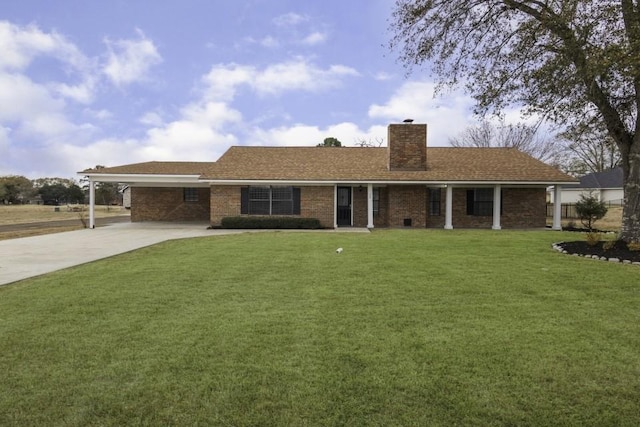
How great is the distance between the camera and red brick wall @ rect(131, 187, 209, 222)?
26344 mm

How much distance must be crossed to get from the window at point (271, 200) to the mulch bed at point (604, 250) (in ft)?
41.3

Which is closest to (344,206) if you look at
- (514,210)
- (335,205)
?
(335,205)

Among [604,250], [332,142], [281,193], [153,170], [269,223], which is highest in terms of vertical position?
[332,142]

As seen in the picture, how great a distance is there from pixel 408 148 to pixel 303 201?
6.02 m

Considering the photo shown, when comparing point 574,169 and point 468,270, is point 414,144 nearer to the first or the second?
point 468,270

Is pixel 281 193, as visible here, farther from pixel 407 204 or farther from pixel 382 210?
pixel 407 204

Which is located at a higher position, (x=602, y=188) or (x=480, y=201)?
(x=602, y=188)

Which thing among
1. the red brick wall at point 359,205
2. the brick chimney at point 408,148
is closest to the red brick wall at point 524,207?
the brick chimney at point 408,148

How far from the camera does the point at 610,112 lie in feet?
39.1

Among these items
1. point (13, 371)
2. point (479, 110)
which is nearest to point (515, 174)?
point (479, 110)

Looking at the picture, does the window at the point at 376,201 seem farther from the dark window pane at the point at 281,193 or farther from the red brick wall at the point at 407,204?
the dark window pane at the point at 281,193

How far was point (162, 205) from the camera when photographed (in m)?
26.4

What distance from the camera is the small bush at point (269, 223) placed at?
20.8m

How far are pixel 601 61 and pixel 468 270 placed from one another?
5.31 meters
